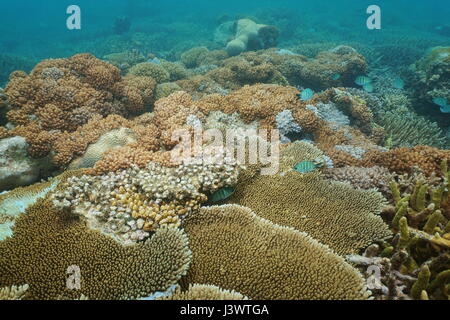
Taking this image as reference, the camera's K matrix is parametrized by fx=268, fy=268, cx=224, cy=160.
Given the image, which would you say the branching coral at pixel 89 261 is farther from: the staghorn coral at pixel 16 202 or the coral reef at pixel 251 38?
the coral reef at pixel 251 38

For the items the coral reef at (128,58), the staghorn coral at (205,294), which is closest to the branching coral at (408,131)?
the staghorn coral at (205,294)

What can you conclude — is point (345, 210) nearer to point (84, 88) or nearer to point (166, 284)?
point (166, 284)

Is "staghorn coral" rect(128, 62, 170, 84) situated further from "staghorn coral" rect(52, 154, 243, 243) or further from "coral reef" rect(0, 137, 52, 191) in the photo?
"staghorn coral" rect(52, 154, 243, 243)

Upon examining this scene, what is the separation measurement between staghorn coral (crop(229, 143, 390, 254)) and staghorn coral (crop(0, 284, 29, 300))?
2753mm

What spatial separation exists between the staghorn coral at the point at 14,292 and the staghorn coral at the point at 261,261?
1631 mm

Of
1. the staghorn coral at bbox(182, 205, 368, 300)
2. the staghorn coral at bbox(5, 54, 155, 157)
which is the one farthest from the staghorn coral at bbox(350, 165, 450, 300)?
the staghorn coral at bbox(5, 54, 155, 157)

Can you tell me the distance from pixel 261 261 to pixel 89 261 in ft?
6.52

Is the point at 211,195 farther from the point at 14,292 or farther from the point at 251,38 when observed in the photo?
the point at 251,38

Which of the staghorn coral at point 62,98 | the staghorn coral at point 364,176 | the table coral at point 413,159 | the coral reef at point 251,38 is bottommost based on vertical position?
the staghorn coral at point 364,176

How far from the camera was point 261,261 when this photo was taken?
3.18 m

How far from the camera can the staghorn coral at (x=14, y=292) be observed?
2639 millimetres

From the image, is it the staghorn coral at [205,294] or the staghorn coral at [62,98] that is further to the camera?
the staghorn coral at [62,98]
